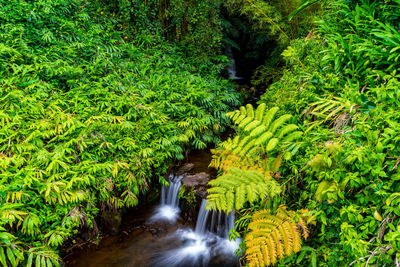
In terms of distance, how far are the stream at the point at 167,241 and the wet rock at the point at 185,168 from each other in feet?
0.72

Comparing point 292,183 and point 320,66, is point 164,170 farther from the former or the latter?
point 320,66

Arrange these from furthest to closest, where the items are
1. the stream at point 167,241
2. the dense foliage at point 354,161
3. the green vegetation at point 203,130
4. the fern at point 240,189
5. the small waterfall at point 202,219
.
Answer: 1. the small waterfall at point 202,219
2. the stream at point 167,241
3. the fern at point 240,189
4. the green vegetation at point 203,130
5. the dense foliage at point 354,161

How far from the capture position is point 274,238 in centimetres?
181

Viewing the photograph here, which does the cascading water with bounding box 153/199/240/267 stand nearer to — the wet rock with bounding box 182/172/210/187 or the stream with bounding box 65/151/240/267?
the stream with bounding box 65/151/240/267

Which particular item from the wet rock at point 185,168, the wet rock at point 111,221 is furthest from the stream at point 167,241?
the wet rock at point 185,168

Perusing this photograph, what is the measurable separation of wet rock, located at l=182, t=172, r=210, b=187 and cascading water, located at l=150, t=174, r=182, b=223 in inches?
6.1

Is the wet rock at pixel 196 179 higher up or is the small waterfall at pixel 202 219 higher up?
the wet rock at pixel 196 179

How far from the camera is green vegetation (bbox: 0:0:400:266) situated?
5.37 feet

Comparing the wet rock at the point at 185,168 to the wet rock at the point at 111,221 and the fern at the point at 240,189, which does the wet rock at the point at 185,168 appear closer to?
the wet rock at the point at 111,221

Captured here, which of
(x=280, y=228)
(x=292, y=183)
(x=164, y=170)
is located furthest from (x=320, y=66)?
(x=164, y=170)

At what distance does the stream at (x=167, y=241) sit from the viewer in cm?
354

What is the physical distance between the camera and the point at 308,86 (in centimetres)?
270

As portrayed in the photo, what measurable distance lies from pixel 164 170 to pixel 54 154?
6.44 ft

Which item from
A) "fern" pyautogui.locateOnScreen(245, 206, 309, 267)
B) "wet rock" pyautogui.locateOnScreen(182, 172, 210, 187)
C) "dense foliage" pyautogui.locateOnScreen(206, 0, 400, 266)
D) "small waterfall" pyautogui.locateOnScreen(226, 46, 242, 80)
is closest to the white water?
"wet rock" pyautogui.locateOnScreen(182, 172, 210, 187)
